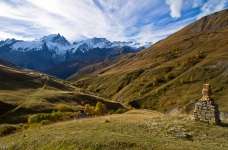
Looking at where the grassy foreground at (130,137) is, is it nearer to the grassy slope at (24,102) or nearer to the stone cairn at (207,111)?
the stone cairn at (207,111)

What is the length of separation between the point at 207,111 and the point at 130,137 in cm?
1400

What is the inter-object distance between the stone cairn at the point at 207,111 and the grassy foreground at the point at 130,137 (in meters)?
1.35

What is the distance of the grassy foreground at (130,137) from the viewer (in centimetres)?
1806

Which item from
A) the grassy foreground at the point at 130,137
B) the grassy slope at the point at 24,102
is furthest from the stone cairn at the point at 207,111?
the grassy slope at the point at 24,102

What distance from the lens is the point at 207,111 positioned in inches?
1086

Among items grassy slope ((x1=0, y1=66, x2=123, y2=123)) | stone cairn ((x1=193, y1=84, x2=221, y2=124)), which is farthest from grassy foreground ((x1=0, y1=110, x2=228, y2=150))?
grassy slope ((x1=0, y1=66, x2=123, y2=123))

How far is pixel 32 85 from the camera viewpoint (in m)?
117

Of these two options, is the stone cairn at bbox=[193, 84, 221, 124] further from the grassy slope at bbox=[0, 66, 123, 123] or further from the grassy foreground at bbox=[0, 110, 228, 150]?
the grassy slope at bbox=[0, 66, 123, 123]

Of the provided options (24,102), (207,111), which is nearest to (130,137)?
(207,111)

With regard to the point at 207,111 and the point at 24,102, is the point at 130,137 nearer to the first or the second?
the point at 207,111

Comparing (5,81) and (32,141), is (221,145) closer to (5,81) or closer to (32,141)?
(32,141)

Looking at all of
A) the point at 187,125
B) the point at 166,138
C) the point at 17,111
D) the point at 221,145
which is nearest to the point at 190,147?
the point at 166,138

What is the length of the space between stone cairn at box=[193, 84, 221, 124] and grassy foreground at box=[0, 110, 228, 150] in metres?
1.35

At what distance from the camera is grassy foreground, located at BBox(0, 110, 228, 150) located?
18062 mm
